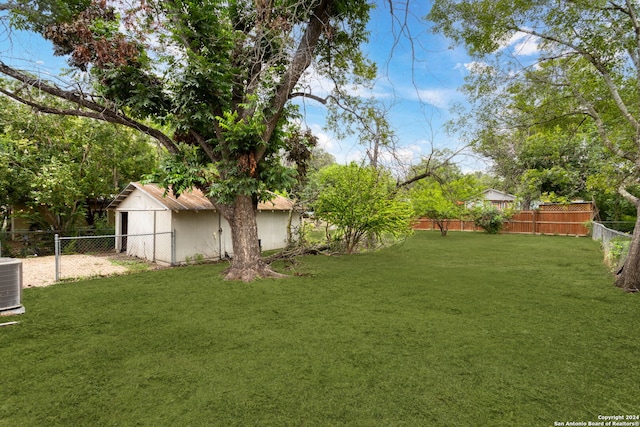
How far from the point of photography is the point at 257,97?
19.3ft

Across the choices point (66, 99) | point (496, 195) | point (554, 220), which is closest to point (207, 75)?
point (66, 99)

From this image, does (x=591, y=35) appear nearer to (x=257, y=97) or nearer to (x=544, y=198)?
(x=257, y=97)

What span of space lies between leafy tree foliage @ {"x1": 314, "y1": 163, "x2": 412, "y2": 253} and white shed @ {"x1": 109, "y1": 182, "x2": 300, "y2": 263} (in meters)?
2.07

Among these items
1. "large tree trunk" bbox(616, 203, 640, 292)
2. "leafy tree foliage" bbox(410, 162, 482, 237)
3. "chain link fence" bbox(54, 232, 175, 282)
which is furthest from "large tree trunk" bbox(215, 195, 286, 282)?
"leafy tree foliage" bbox(410, 162, 482, 237)

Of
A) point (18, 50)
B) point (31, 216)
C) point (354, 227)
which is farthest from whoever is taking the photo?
point (31, 216)

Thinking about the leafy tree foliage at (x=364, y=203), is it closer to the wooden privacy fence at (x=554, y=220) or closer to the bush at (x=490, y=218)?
the bush at (x=490, y=218)

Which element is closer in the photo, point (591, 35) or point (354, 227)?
point (591, 35)

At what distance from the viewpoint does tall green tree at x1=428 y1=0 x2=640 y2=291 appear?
6.07m

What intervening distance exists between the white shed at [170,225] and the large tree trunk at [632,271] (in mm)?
8081

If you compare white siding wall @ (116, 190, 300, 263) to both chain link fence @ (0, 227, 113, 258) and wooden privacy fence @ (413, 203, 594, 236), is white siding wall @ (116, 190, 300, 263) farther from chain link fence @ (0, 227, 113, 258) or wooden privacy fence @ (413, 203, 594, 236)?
wooden privacy fence @ (413, 203, 594, 236)

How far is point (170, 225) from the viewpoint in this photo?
880 cm

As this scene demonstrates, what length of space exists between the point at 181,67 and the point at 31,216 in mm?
10055

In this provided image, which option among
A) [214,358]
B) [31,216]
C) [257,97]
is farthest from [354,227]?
[31,216]

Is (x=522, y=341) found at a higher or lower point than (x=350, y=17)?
lower
